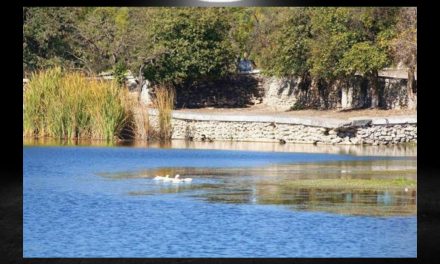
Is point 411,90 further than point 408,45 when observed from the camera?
Yes

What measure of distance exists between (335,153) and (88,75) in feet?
27.1

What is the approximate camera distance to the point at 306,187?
13.4 m

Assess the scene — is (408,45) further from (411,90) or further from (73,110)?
(73,110)

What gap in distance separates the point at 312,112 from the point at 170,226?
33.8 feet

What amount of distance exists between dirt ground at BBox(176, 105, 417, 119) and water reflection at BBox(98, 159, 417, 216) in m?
4.90

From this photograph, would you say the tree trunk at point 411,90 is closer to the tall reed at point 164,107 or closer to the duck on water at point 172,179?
the tall reed at point 164,107

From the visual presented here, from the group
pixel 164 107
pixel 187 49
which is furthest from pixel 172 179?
pixel 187 49

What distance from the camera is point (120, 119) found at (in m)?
21.3

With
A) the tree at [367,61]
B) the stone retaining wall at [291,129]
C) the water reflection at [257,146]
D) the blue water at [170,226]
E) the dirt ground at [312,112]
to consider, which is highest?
the tree at [367,61]

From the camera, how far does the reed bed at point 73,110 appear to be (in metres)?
21.0

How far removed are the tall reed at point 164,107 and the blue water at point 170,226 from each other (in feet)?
18.8

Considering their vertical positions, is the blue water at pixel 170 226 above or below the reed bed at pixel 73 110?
below

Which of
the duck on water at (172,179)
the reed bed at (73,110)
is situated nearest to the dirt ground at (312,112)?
Result: the reed bed at (73,110)

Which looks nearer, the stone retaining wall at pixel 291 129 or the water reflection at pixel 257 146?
the water reflection at pixel 257 146
